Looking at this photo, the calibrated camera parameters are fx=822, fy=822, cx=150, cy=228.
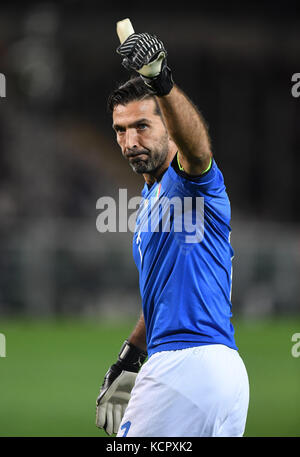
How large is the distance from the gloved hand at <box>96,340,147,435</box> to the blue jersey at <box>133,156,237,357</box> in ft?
2.39

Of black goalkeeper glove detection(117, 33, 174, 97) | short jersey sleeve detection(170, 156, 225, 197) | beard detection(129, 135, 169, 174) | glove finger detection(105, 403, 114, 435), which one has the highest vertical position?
black goalkeeper glove detection(117, 33, 174, 97)

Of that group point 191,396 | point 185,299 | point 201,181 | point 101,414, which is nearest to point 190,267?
point 185,299

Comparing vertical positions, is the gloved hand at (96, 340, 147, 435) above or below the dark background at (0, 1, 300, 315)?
below

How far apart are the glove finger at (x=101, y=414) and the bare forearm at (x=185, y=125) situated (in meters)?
1.75

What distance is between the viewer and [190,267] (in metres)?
3.95

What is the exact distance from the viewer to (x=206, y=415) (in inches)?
151

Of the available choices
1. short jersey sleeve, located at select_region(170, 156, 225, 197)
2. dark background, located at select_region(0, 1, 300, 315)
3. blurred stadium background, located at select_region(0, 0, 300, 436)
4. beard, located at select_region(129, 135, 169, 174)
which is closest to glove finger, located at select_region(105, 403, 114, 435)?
beard, located at select_region(129, 135, 169, 174)

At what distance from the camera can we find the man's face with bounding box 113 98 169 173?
4.15 meters

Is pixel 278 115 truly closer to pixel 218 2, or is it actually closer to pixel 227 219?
pixel 218 2

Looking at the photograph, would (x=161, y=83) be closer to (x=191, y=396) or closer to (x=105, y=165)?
(x=191, y=396)

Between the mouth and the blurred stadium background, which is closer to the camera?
the mouth

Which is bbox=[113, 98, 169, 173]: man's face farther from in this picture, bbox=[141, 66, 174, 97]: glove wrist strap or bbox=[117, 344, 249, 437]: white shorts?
bbox=[117, 344, 249, 437]: white shorts

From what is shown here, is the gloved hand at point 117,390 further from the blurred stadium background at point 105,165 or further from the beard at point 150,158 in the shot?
the blurred stadium background at point 105,165

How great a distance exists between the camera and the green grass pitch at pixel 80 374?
9203 mm
